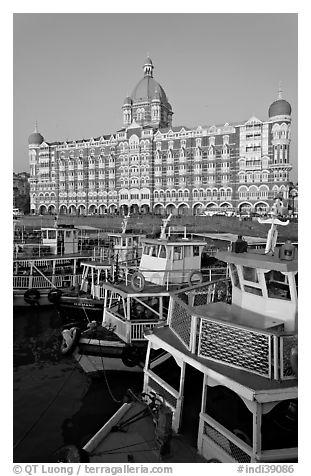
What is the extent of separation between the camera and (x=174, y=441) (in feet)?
17.2

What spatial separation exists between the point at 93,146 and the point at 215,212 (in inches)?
1030

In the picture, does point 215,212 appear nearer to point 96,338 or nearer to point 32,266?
point 32,266

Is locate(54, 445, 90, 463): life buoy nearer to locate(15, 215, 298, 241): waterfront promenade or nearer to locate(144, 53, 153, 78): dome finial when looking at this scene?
locate(15, 215, 298, 241): waterfront promenade

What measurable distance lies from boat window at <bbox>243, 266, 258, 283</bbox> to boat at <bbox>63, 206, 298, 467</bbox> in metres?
0.02

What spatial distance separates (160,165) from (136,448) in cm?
5603

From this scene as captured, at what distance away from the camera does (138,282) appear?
972cm

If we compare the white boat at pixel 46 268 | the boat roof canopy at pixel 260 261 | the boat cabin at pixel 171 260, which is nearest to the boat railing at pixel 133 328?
the boat cabin at pixel 171 260

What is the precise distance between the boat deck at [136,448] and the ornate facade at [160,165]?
4321cm

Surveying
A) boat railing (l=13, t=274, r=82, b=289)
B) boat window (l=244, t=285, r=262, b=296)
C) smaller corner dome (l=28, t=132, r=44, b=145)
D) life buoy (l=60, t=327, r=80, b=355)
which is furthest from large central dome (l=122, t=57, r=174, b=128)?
boat window (l=244, t=285, r=262, b=296)

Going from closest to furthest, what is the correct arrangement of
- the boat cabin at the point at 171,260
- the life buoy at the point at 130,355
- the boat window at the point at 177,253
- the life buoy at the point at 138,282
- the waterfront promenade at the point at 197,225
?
1. the life buoy at the point at 130,355
2. the life buoy at the point at 138,282
3. the boat cabin at the point at 171,260
4. the boat window at the point at 177,253
5. the waterfront promenade at the point at 197,225

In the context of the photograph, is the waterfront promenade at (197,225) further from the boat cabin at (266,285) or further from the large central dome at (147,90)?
the large central dome at (147,90)

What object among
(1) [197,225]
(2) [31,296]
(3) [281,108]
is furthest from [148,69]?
(2) [31,296]

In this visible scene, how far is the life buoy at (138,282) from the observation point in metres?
9.30
